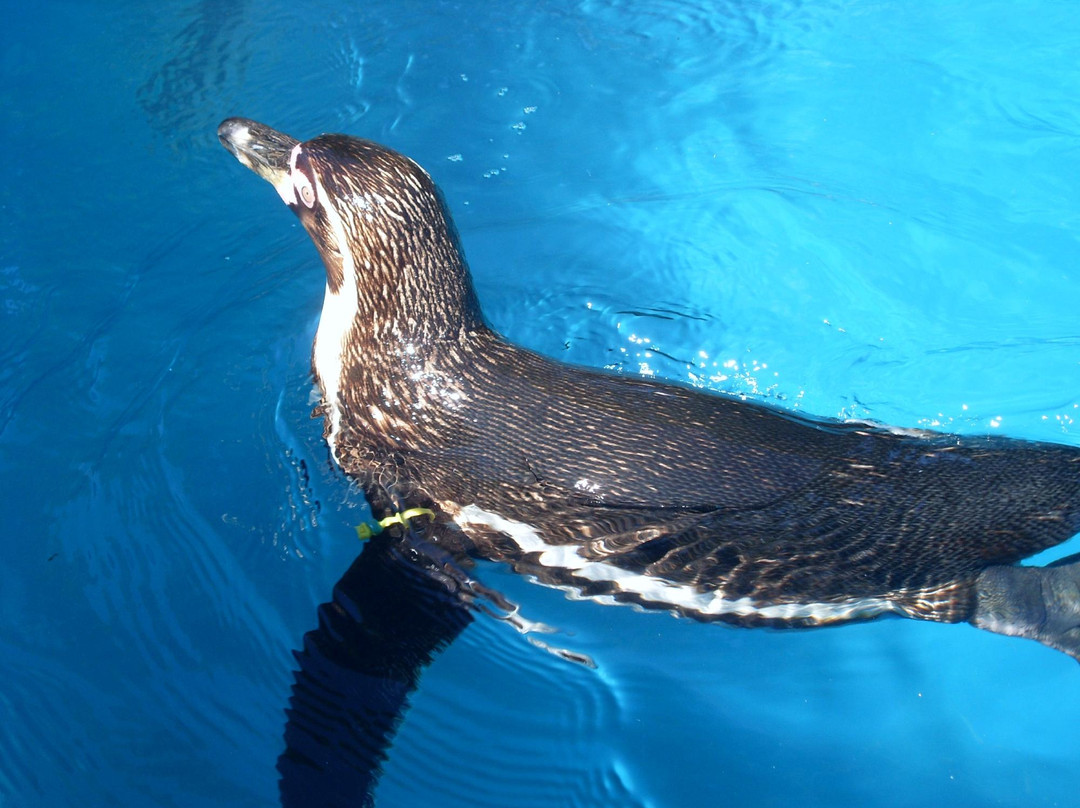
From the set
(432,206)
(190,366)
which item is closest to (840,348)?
(432,206)

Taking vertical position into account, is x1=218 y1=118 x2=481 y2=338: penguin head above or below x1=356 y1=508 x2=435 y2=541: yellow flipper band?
above

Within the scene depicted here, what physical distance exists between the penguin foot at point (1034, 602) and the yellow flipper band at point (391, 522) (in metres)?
2.17

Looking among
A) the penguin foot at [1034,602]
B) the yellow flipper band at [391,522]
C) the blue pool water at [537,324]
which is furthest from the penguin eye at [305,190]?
the penguin foot at [1034,602]

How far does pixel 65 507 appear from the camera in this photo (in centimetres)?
369

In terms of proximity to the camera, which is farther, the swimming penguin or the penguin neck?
the penguin neck

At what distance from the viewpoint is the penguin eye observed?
3416mm

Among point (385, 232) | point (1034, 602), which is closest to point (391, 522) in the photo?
point (385, 232)

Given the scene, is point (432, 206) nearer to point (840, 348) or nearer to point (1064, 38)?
point (840, 348)

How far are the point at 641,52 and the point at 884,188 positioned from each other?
2.20 metres

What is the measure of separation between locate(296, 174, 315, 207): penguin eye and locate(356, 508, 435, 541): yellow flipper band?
A: 4.37 ft

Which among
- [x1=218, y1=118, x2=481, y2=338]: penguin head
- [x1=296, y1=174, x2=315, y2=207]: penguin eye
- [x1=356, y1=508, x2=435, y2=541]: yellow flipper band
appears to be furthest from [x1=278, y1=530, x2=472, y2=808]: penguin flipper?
[x1=296, y1=174, x2=315, y2=207]: penguin eye

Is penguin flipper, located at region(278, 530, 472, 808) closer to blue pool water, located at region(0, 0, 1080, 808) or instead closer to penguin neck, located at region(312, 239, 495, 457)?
blue pool water, located at region(0, 0, 1080, 808)

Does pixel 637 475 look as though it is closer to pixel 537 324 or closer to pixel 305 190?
pixel 305 190

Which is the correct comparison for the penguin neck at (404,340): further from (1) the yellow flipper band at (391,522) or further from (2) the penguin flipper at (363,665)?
(2) the penguin flipper at (363,665)
